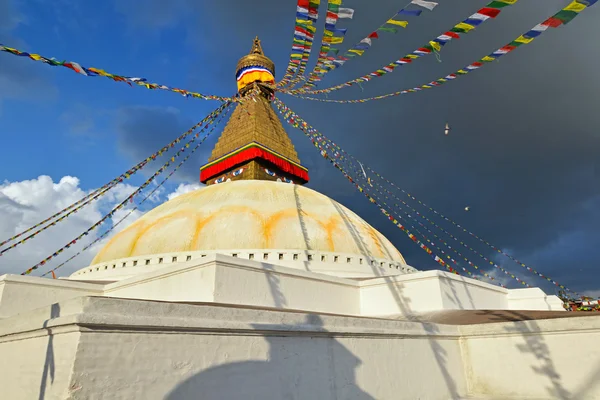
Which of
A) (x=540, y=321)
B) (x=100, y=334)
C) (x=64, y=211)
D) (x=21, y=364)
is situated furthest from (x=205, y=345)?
(x=64, y=211)

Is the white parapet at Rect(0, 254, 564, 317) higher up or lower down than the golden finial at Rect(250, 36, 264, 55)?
lower down

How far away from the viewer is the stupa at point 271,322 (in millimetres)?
3646

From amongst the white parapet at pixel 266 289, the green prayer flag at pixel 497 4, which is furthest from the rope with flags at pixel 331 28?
the white parapet at pixel 266 289

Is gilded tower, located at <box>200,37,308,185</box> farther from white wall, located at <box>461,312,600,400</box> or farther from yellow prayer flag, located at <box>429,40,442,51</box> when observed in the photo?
white wall, located at <box>461,312,600,400</box>

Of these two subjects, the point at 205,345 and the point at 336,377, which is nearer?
the point at 205,345

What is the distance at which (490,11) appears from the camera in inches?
225

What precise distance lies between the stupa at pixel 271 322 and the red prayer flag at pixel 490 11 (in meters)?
4.63

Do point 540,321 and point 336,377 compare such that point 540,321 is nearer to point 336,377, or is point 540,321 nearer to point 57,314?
point 336,377

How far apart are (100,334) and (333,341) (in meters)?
2.88

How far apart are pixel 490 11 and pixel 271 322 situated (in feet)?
16.8

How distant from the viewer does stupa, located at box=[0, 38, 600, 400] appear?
12.0 ft

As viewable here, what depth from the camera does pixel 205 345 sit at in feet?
13.4

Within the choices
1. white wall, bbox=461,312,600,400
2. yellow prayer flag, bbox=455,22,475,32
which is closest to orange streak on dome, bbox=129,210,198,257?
white wall, bbox=461,312,600,400

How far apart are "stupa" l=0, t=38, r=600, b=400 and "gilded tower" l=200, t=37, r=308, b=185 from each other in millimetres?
3344
